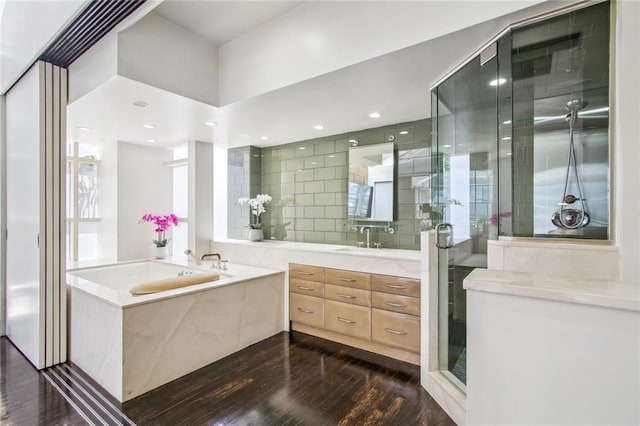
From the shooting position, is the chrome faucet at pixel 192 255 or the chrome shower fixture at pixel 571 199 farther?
the chrome faucet at pixel 192 255

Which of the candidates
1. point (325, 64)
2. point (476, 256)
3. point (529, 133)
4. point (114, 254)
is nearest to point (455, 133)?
point (529, 133)

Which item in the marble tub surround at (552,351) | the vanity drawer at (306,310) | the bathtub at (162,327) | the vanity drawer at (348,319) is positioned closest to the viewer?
the marble tub surround at (552,351)

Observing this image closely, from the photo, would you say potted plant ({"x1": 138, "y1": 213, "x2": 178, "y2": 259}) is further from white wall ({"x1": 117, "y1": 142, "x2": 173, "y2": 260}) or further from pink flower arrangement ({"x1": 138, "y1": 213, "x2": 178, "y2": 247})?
white wall ({"x1": 117, "y1": 142, "x2": 173, "y2": 260})

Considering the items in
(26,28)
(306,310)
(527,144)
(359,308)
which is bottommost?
(306,310)

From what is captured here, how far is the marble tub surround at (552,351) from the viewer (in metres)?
1.04

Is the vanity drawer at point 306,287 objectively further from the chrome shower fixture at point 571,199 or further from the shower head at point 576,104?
the shower head at point 576,104

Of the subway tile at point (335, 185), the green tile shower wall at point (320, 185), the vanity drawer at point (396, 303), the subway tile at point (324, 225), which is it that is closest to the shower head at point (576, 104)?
the green tile shower wall at point (320, 185)

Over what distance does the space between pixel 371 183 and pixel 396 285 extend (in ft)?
4.27

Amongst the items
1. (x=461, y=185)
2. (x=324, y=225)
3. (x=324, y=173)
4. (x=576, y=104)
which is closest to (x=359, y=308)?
(x=324, y=225)

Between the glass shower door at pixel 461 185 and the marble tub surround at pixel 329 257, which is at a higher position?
the glass shower door at pixel 461 185

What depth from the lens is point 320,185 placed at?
13.4ft

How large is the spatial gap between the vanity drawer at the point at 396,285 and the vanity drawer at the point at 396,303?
4cm

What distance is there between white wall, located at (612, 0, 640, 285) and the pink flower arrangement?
490 cm

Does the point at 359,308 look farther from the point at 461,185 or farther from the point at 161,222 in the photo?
the point at 161,222
